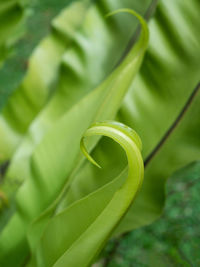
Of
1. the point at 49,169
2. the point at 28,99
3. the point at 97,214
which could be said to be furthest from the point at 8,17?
the point at 97,214

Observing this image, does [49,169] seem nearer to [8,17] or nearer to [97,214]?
[97,214]

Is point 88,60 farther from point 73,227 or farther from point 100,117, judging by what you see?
point 73,227

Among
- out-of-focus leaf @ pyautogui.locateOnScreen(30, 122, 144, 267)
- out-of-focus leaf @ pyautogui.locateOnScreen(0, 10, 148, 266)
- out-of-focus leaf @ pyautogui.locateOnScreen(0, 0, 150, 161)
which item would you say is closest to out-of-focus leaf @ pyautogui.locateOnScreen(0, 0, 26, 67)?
out-of-focus leaf @ pyautogui.locateOnScreen(0, 0, 150, 161)

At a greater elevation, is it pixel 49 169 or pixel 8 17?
pixel 8 17

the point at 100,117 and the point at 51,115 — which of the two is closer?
the point at 100,117

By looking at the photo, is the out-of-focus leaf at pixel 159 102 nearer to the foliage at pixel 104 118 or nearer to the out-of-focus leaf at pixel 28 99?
the foliage at pixel 104 118

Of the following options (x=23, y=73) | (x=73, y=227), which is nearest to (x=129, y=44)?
(x=73, y=227)

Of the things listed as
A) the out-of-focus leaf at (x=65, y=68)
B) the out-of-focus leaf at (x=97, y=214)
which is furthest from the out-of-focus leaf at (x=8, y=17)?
the out-of-focus leaf at (x=97, y=214)
